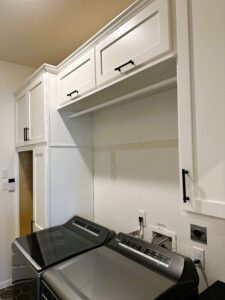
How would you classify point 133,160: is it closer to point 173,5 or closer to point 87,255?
point 87,255

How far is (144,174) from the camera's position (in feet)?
5.69

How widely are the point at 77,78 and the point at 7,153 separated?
149 cm

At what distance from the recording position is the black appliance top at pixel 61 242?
149 centimetres

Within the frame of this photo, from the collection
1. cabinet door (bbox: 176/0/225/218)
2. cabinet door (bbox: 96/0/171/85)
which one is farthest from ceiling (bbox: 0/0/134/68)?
cabinet door (bbox: 176/0/225/218)

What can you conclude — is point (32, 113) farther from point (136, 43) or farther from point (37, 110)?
point (136, 43)

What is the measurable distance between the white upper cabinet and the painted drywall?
1.71ft

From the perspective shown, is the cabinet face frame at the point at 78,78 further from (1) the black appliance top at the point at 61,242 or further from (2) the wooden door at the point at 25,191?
(2) the wooden door at the point at 25,191

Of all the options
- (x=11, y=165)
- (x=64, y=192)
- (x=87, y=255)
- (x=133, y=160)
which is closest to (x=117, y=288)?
(x=87, y=255)

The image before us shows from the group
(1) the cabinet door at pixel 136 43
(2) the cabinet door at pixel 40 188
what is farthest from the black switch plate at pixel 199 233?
(2) the cabinet door at pixel 40 188

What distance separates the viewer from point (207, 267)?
129 centimetres

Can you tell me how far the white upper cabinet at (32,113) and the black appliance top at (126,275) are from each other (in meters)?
1.12

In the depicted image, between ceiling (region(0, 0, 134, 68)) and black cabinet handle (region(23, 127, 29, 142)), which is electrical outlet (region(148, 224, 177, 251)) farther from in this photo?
ceiling (region(0, 0, 134, 68))

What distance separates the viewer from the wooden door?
9.00 ft

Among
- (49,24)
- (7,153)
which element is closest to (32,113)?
(7,153)
